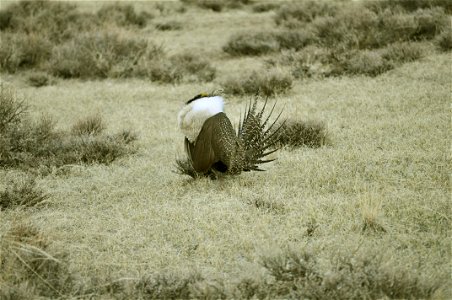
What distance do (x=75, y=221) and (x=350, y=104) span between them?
414 centimetres

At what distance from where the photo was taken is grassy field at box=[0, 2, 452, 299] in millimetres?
2869

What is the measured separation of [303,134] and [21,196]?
9.32 feet

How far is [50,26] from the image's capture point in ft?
39.7

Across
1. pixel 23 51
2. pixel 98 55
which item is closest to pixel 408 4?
pixel 98 55

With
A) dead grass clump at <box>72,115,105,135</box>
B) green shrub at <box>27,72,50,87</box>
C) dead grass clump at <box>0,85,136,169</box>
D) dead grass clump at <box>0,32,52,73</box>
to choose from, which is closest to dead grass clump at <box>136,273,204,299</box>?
dead grass clump at <box>0,85,136,169</box>

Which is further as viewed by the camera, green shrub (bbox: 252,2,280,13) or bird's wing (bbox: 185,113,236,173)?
green shrub (bbox: 252,2,280,13)

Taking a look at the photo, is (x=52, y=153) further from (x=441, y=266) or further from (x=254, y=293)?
(x=441, y=266)

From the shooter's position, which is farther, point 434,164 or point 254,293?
point 434,164

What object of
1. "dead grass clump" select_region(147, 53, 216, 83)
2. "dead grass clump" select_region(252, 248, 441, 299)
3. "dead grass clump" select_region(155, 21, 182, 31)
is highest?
"dead grass clump" select_region(155, 21, 182, 31)

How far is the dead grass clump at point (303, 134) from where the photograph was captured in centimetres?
546

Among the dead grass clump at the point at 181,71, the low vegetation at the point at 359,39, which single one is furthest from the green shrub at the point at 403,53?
the dead grass clump at the point at 181,71

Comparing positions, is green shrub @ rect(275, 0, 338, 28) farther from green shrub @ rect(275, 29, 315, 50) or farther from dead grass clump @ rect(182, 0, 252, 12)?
dead grass clump @ rect(182, 0, 252, 12)

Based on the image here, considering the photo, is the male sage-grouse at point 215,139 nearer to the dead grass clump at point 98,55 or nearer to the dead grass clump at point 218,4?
the dead grass clump at point 98,55

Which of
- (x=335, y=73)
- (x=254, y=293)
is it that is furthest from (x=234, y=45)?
(x=254, y=293)
